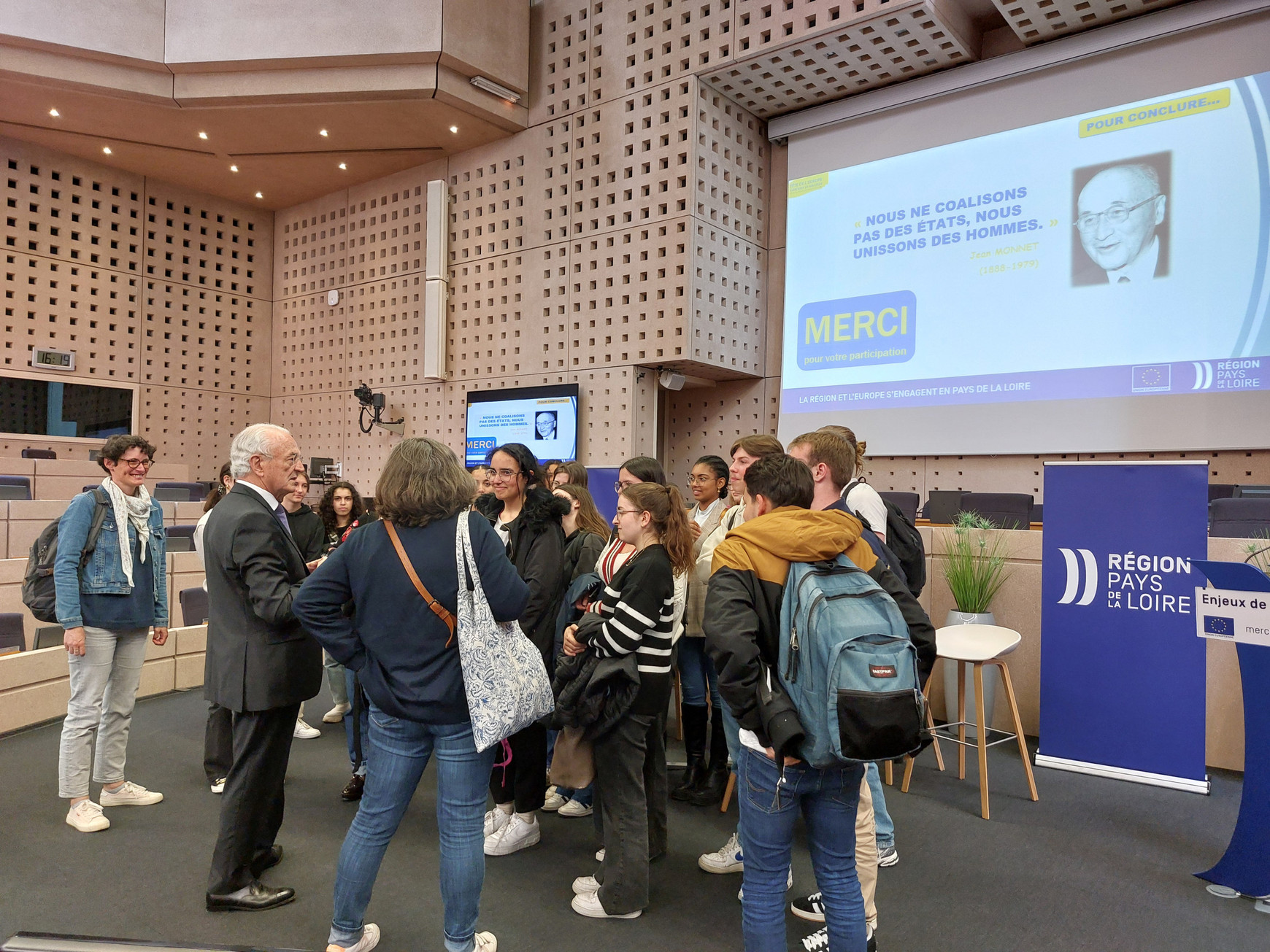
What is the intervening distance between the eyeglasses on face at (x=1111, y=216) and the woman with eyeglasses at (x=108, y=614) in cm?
681

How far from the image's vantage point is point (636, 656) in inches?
103

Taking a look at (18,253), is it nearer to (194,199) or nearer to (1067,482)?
(194,199)

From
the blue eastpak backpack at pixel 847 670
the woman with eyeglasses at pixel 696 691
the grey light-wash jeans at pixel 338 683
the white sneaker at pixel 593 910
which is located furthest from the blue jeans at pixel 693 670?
the grey light-wash jeans at pixel 338 683

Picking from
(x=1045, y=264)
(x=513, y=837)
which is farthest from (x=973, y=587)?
(x=1045, y=264)

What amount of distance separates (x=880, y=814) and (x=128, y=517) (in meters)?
3.28

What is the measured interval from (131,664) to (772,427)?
20.8ft

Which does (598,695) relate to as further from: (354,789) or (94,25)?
(94,25)

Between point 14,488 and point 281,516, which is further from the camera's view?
point 14,488

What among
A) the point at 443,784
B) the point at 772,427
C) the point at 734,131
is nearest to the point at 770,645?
the point at 443,784

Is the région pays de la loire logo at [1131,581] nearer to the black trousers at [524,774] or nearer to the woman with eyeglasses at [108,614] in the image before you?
the black trousers at [524,774]

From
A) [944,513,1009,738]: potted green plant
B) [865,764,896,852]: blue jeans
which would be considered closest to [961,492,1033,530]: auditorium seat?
[944,513,1009,738]: potted green plant

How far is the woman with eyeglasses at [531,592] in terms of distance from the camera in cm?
299

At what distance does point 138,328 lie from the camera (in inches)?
417

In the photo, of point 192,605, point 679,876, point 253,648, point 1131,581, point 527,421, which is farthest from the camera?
point 527,421
